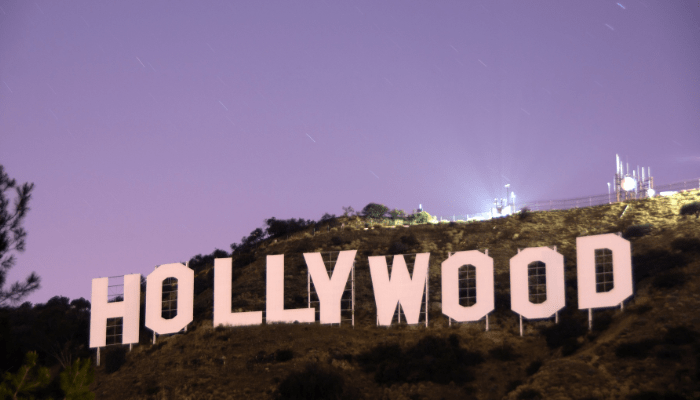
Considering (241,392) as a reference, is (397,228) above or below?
above

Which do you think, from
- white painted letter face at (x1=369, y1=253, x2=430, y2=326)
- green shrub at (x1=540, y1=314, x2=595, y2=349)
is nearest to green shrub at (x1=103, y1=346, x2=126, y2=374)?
white painted letter face at (x1=369, y1=253, x2=430, y2=326)

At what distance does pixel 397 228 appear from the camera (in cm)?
5788

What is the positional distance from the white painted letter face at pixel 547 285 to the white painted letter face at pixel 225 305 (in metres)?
13.8

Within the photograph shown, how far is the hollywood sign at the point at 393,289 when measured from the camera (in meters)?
35.7

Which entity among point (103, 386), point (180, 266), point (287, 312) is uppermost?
point (180, 266)

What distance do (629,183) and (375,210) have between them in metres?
25.0

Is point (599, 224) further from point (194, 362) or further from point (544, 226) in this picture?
point (194, 362)

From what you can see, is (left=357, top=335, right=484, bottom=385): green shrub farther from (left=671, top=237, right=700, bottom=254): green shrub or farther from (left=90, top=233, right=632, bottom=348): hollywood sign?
(left=671, top=237, right=700, bottom=254): green shrub

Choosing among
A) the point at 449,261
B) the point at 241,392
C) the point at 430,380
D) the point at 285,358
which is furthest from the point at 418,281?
the point at 241,392

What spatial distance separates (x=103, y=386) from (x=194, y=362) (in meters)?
5.16

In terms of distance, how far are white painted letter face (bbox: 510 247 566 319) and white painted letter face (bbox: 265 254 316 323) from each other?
35.8 feet

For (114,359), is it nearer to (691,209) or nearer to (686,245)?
(686,245)

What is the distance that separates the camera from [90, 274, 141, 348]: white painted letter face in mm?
41500

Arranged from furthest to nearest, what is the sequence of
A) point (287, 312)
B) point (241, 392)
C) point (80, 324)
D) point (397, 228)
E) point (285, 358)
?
point (397, 228), point (80, 324), point (287, 312), point (285, 358), point (241, 392)
